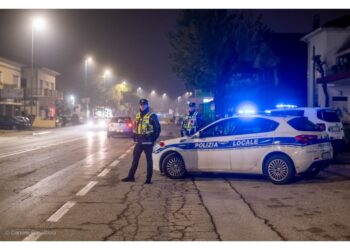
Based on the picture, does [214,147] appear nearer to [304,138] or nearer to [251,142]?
[251,142]

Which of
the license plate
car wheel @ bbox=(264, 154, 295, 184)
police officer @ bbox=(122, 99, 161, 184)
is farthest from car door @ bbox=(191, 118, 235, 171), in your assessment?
the license plate

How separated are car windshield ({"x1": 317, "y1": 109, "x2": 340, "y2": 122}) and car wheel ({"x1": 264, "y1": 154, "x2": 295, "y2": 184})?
19.8ft

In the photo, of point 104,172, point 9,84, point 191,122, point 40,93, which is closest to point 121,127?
point 191,122

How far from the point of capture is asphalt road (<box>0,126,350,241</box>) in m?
5.95

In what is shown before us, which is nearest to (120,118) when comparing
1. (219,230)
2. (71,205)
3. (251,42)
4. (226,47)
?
(226,47)

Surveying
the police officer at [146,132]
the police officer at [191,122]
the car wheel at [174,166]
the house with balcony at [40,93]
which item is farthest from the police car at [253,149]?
the house with balcony at [40,93]

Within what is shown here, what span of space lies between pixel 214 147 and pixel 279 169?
1541 mm

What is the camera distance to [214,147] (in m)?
10.8

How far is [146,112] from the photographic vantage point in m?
10.3

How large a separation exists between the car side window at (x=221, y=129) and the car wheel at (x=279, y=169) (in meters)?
1.16

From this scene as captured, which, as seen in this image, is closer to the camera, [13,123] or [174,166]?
[174,166]

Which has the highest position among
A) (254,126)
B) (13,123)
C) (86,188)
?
(13,123)

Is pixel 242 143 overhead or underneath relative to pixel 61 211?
overhead

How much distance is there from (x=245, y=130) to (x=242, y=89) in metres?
25.0
